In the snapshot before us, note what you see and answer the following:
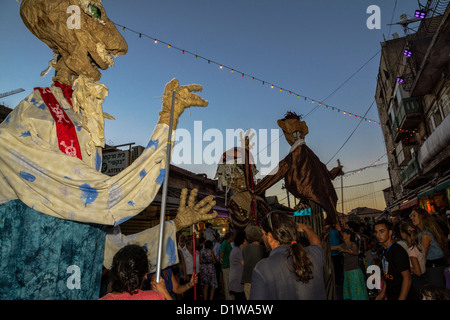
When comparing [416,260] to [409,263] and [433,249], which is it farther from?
[409,263]

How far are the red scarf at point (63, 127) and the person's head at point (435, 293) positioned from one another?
2923mm

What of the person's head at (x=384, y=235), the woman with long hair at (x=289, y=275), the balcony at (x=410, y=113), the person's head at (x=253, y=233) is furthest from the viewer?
the balcony at (x=410, y=113)

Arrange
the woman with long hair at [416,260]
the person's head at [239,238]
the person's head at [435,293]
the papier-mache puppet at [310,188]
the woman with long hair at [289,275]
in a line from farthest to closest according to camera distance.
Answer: the person's head at [239,238] → the woman with long hair at [416,260] → the papier-mache puppet at [310,188] → the person's head at [435,293] → the woman with long hair at [289,275]

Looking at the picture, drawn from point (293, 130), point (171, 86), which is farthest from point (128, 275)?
point (293, 130)

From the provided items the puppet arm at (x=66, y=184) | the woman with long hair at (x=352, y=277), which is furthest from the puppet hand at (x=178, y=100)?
the woman with long hair at (x=352, y=277)

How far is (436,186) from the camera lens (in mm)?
13086

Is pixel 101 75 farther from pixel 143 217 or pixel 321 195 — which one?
pixel 143 217

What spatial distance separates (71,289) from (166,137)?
974mm

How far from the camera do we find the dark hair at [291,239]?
1.95 meters

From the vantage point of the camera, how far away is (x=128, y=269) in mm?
1681

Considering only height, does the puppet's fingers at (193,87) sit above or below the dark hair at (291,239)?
above

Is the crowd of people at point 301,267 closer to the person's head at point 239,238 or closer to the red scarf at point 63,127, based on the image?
the person's head at point 239,238

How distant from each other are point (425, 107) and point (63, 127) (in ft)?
74.8
